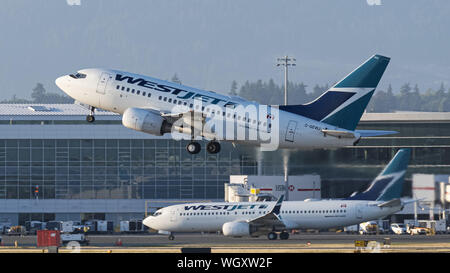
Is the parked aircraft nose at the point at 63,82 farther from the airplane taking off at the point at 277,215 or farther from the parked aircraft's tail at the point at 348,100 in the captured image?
the airplane taking off at the point at 277,215

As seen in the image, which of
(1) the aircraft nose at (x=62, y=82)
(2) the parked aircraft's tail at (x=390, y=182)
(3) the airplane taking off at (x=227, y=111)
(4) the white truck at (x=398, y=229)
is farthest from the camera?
(4) the white truck at (x=398, y=229)

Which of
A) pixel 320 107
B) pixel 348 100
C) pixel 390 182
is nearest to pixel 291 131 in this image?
pixel 320 107

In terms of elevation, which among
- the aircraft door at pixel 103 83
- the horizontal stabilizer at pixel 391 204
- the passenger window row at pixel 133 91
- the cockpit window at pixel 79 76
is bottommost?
the horizontal stabilizer at pixel 391 204

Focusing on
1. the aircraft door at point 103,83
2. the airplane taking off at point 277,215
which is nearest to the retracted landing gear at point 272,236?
the airplane taking off at point 277,215

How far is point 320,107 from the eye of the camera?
69625mm

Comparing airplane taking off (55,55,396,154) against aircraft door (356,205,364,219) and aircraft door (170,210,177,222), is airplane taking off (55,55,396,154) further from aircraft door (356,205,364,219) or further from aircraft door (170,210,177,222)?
aircraft door (170,210,177,222)

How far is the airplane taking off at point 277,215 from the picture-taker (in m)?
90.2

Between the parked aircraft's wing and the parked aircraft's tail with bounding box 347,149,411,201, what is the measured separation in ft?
27.9

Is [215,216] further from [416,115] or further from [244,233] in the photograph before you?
[416,115]

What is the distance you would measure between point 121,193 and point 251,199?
146 feet

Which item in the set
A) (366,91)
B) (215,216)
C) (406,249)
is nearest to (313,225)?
(215,216)

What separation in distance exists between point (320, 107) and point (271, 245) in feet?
65.8

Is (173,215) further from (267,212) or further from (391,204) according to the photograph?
(391,204)

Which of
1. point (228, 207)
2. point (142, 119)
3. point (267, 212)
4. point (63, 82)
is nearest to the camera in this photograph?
point (142, 119)
